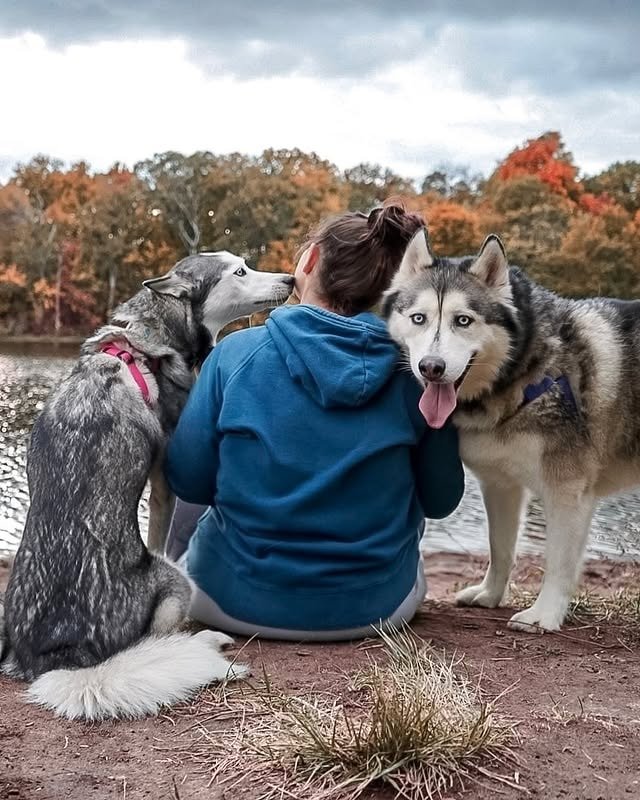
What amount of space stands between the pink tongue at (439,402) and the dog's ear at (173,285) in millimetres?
1681

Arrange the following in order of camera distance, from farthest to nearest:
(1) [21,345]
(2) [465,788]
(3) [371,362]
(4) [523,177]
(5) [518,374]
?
(4) [523,177], (1) [21,345], (5) [518,374], (3) [371,362], (2) [465,788]

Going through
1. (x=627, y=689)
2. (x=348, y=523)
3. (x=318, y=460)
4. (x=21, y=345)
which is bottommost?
(x=21, y=345)

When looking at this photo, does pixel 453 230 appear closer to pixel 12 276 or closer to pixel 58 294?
pixel 58 294

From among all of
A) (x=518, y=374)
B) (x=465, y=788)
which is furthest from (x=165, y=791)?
(x=518, y=374)

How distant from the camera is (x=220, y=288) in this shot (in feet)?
16.0

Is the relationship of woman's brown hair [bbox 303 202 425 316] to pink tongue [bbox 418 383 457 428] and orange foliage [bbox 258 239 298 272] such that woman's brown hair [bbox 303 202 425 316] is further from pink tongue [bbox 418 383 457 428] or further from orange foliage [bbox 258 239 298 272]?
orange foliage [bbox 258 239 298 272]

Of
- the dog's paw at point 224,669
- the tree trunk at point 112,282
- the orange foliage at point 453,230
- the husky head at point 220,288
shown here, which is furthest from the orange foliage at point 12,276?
the dog's paw at point 224,669

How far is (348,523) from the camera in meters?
3.59

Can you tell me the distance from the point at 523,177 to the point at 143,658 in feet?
138

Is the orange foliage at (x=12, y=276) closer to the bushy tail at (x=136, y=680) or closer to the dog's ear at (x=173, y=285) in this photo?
the dog's ear at (x=173, y=285)

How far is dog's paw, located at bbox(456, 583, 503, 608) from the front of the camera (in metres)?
4.68

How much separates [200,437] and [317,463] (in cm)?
50

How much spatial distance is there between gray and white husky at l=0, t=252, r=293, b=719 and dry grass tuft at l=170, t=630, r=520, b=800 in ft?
1.33

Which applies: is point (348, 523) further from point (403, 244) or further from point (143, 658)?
point (403, 244)
